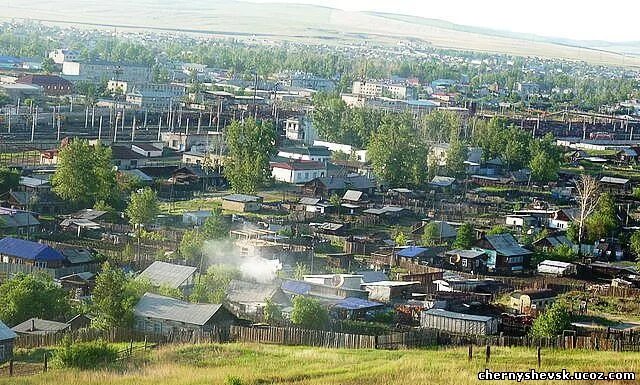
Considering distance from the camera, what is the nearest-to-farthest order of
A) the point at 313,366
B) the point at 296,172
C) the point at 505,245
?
the point at 313,366, the point at 505,245, the point at 296,172

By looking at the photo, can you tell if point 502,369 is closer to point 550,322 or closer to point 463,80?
point 550,322

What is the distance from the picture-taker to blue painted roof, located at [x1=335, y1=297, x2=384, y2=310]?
43.4 ft

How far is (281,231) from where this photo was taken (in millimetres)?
17938

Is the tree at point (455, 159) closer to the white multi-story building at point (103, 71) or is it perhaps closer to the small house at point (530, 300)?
the small house at point (530, 300)

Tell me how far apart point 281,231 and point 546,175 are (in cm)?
1089

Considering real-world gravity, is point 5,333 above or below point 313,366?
below

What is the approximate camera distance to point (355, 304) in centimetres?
1337

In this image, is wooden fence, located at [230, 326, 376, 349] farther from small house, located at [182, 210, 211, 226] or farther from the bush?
small house, located at [182, 210, 211, 226]

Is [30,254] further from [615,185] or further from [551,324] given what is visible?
[615,185]

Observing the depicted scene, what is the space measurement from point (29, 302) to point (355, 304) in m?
3.84

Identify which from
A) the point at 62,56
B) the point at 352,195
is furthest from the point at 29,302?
the point at 62,56

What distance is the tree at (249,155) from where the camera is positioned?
21.9 metres

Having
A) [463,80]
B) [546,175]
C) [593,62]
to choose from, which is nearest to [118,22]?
[593,62]

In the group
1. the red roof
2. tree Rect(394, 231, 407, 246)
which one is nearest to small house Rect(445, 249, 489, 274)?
tree Rect(394, 231, 407, 246)
